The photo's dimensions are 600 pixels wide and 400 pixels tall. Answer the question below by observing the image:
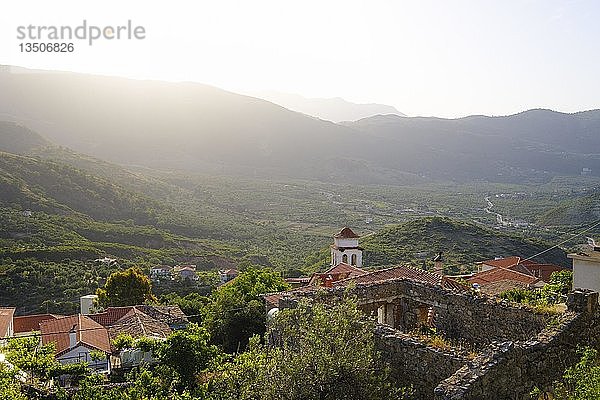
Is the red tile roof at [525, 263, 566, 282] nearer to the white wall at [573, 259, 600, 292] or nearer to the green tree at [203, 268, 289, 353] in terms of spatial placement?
the white wall at [573, 259, 600, 292]

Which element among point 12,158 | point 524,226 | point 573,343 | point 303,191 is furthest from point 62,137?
point 573,343

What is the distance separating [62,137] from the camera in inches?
5753

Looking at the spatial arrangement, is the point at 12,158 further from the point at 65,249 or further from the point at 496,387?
the point at 496,387

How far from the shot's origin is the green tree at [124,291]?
105ft

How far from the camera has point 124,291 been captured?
32.1 meters

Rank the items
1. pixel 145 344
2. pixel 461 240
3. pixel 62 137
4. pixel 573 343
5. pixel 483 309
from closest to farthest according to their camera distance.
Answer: pixel 573 343, pixel 483 309, pixel 145 344, pixel 461 240, pixel 62 137

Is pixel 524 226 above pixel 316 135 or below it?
below

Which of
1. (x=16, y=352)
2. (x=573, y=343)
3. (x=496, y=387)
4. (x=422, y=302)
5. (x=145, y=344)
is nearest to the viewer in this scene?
(x=496, y=387)

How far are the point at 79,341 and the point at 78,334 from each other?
0.88m

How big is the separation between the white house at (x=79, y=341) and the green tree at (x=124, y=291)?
9.25m

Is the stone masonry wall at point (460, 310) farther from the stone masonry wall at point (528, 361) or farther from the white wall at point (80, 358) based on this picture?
the white wall at point (80, 358)

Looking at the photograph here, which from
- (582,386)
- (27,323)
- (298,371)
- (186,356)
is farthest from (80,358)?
(582,386)

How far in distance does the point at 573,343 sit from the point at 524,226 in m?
84.6

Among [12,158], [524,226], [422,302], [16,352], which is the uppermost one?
[12,158]
